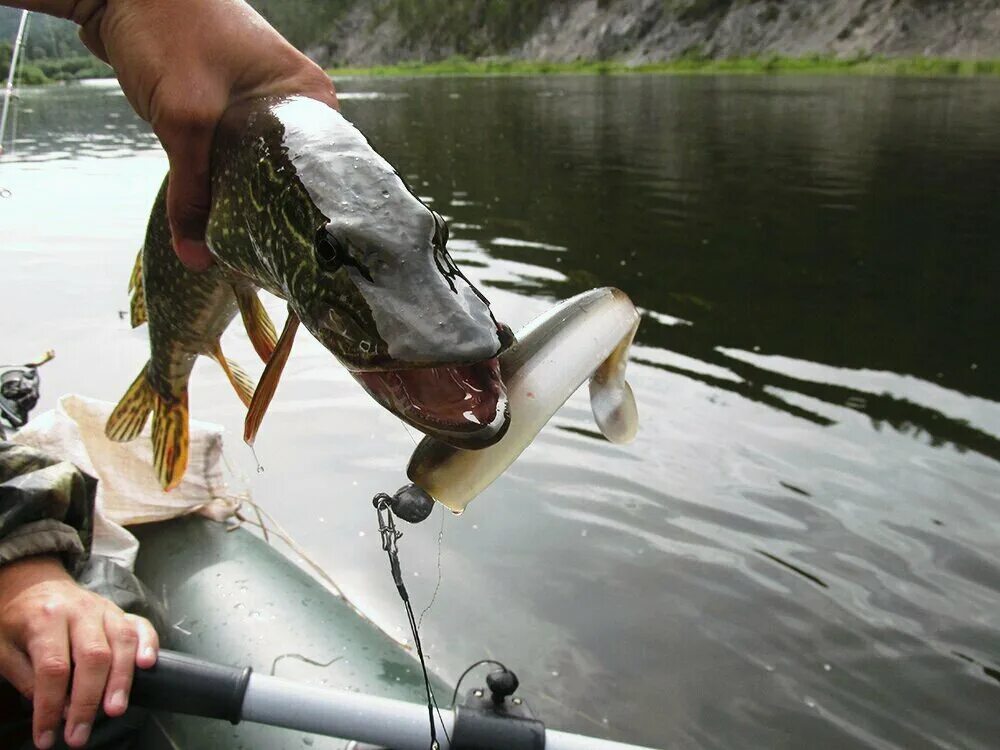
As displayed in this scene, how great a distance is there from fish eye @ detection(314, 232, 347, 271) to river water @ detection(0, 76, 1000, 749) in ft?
7.04

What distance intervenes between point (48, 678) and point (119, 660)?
0.14 m

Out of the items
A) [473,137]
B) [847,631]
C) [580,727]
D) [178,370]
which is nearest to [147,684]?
[178,370]

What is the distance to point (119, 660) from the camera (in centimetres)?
181

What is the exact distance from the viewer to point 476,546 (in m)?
4.44

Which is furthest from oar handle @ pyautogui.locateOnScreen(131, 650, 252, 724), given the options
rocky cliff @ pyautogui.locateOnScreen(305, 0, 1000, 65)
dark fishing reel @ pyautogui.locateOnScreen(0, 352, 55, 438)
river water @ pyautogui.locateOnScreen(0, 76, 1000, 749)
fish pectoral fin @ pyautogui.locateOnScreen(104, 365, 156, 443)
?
rocky cliff @ pyautogui.locateOnScreen(305, 0, 1000, 65)

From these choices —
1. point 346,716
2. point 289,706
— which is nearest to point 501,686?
point 346,716

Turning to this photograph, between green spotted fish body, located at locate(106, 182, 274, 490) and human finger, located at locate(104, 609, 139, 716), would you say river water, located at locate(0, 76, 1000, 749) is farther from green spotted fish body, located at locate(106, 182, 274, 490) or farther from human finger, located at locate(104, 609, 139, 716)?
human finger, located at locate(104, 609, 139, 716)

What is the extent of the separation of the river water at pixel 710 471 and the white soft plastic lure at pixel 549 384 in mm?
1808

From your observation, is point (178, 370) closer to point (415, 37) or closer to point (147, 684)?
point (147, 684)

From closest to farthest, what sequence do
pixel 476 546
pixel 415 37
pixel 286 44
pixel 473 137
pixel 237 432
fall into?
1. pixel 286 44
2. pixel 476 546
3. pixel 237 432
4. pixel 473 137
5. pixel 415 37

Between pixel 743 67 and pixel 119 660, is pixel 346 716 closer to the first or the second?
pixel 119 660

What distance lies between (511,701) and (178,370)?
118cm

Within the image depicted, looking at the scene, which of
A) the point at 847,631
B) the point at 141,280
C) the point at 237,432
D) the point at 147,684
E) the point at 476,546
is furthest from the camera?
the point at 237,432

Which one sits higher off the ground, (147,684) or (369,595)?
(147,684)
